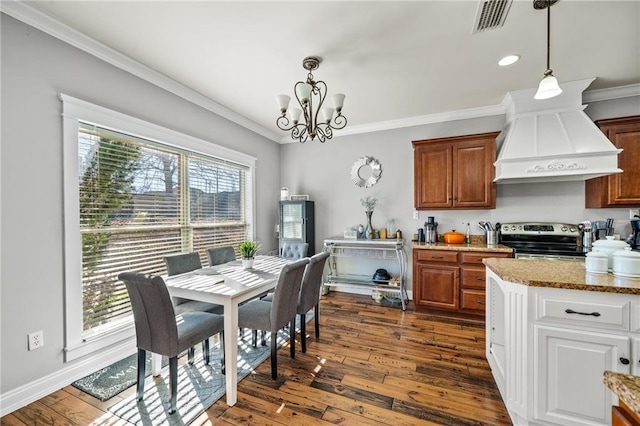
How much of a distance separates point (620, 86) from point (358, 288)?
13.5ft

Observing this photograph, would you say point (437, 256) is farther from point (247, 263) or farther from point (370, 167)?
point (247, 263)

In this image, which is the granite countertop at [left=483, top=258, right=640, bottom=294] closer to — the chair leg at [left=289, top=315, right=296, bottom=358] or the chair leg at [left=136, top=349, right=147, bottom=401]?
the chair leg at [left=289, top=315, right=296, bottom=358]

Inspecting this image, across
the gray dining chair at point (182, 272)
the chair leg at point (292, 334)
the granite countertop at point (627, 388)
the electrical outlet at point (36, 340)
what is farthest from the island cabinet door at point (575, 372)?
the electrical outlet at point (36, 340)

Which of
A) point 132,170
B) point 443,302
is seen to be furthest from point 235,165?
point 443,302

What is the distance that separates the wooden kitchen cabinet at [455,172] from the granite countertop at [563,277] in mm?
1651

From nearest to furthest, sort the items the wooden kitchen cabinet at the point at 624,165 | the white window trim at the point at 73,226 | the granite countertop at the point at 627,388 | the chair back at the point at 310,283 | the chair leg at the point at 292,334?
1. the granite countertop at the point at 627,388
2. the white window trim at the point at 73,226
3. the chair leg at the point at 292,334
4. the chair back at the point at 310,283
5. the wooden kitchen cabinet at the point at 624,165

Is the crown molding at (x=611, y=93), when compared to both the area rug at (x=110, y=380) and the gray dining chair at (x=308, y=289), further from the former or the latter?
the area rug at (x=110, y=380)

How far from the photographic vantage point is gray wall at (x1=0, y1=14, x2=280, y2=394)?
1.79 meters

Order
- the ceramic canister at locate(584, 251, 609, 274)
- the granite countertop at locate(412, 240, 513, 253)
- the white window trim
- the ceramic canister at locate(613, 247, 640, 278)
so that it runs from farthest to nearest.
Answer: the granite countertop at locate(412, 240, 513, 253) → the white window trim → the ceramic canister at locate(584, 251, 609, 274) → the ceramic canister at locate(613, 247, 640, 278)

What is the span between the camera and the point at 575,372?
145 cm

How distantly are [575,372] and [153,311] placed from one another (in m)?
2.51

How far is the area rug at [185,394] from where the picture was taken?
5.67 feet

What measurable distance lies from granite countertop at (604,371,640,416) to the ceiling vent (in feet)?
7.08

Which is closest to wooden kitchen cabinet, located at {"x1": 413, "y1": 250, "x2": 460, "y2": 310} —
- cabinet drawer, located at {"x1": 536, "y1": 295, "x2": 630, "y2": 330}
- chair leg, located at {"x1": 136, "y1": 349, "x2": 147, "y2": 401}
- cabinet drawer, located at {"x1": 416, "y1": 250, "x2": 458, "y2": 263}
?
cabinet drawer, located at {"x1": 416, "y1": 250, "x2": 458, "y2": 263}
